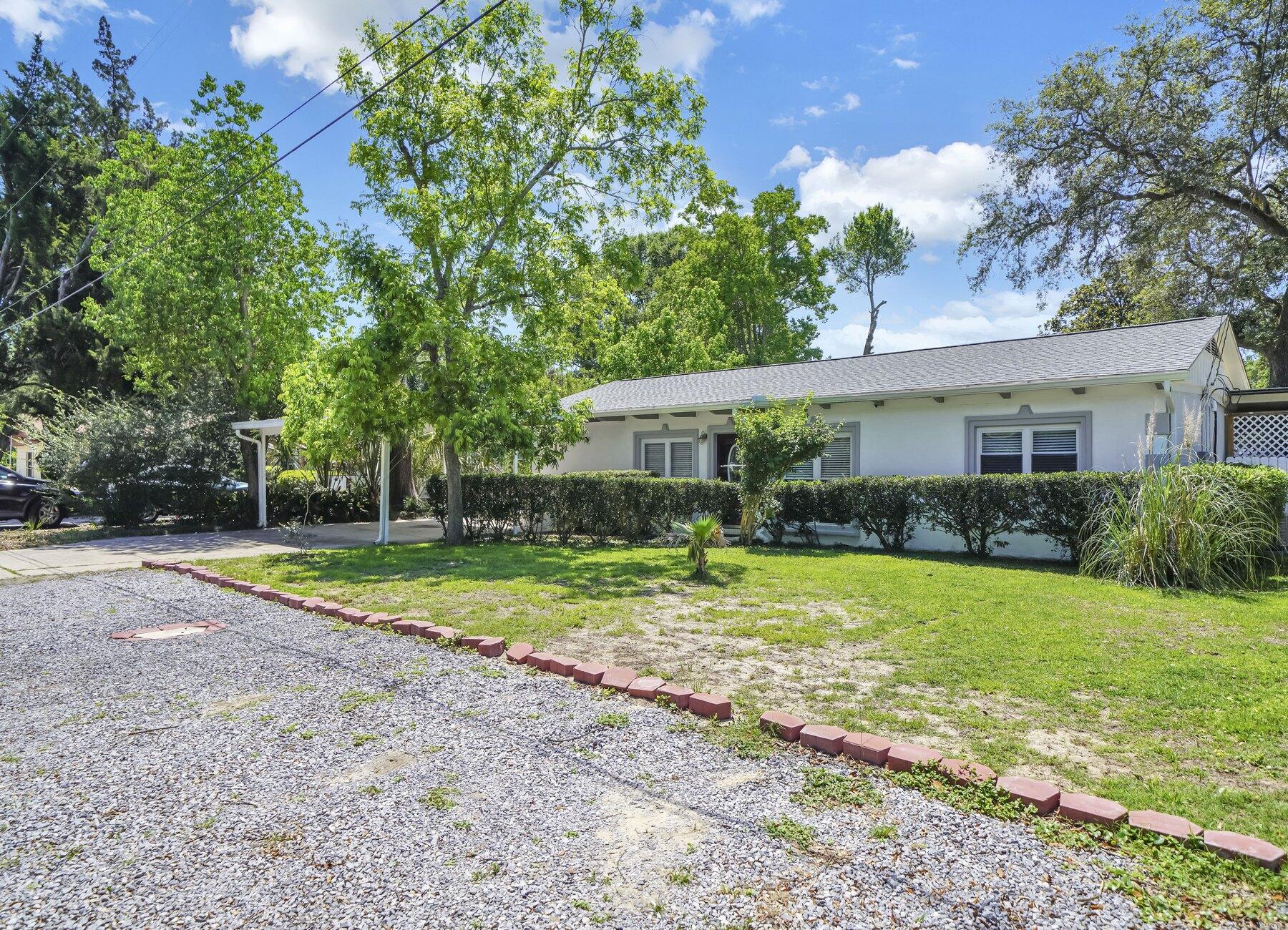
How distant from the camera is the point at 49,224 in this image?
2586cm

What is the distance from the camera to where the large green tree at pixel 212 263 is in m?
17.0

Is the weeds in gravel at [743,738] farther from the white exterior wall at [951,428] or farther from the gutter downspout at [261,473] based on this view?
the gutter downspout at [261,473]

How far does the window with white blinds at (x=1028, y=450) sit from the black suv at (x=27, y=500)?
19.4 m

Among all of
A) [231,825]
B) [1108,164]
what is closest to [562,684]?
[231,825]

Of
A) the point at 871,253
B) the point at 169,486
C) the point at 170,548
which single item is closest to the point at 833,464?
the point at 170,548

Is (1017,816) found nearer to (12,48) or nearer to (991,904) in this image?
(991,904)

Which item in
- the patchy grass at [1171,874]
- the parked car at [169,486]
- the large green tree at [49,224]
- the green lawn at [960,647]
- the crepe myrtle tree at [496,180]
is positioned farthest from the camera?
the large green tree at [49,224]

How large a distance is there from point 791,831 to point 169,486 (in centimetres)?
1665

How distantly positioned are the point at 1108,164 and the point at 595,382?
1931 centimetres

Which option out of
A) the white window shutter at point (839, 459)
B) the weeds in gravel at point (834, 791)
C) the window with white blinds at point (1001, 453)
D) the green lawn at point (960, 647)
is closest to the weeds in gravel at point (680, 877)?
the weeds in gravel at point (834, 791)

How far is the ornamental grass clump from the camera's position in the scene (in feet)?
25.7

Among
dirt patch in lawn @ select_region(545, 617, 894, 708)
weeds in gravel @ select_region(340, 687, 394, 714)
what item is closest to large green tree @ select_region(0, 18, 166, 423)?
weeds in gravel @ select_region(340, 687, 394, 714)

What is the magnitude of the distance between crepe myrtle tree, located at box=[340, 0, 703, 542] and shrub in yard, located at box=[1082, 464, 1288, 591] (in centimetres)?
899

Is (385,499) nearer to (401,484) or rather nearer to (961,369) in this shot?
(401,484)
